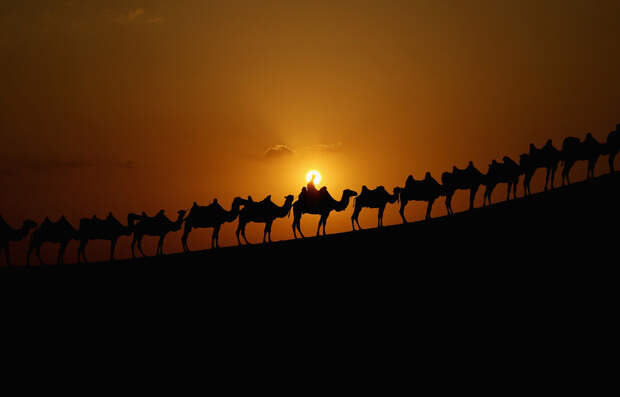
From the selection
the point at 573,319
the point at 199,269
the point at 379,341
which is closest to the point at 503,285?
the point at 573,319

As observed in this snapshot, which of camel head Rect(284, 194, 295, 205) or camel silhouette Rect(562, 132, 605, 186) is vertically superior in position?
camel silhouette Rect(562, 132, 605, 186)

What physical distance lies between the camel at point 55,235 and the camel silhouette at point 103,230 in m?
0.42

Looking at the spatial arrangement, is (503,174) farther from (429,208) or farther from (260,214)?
(260,214)

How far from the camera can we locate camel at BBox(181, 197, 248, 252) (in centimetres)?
2334

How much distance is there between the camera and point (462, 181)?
1027 inches

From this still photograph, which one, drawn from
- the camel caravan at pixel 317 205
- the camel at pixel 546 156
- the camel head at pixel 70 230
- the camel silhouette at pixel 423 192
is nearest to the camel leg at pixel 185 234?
the camel caravan at pixel 317 205

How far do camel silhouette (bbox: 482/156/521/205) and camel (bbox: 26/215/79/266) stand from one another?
18.8m

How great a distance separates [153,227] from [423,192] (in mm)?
12130

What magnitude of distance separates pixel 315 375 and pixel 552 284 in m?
6.10

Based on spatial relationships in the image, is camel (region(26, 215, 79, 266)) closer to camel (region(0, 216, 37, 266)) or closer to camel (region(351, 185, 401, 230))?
camel (region(0, 216, 37, 266))

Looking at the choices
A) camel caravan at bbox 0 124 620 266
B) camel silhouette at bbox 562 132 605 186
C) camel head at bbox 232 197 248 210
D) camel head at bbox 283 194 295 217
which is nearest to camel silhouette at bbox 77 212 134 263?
camel caravan at bbox 0 124 620 266

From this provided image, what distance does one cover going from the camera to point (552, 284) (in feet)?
39.9

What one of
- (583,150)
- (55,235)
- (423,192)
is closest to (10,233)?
(55,235)

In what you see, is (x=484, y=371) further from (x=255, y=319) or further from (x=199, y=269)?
(x=199, y=269)
